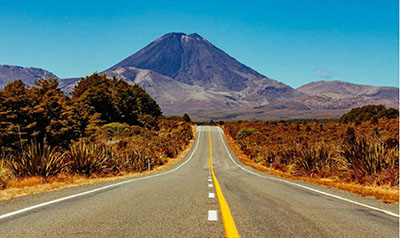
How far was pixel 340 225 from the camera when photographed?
5.39m

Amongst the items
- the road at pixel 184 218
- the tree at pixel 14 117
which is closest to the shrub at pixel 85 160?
the road at pixel 184 218

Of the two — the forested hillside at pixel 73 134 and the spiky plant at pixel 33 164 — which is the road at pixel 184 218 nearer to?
the forested hillside at pixel 73 134

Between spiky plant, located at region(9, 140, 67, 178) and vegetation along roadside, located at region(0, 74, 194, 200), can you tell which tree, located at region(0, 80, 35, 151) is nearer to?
vegetation along roadside, located at region(0, 74, 194, 200)

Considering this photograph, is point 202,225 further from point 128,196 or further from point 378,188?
point 378,188

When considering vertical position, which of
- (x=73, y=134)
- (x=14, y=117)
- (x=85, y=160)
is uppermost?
(x=14, y=117)

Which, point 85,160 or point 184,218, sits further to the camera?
point 85,160

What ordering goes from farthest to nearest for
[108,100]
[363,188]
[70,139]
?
[108,100] → [70,139] → [363,188]

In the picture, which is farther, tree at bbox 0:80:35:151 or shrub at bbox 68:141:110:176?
tree at bbox 0:80:35:151

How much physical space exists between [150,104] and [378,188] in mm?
89950

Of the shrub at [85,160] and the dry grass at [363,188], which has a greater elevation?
the shrub at [85,160]

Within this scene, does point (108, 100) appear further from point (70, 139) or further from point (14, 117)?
point (14, 117)

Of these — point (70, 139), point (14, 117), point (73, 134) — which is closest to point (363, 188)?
point (14, 117)

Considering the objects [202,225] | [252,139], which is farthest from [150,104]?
[202,225]

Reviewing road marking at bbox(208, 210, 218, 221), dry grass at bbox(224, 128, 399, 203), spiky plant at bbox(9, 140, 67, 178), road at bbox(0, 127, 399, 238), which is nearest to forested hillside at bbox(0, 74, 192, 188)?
spiky plant at bbox(9, 140, 67, 178)
